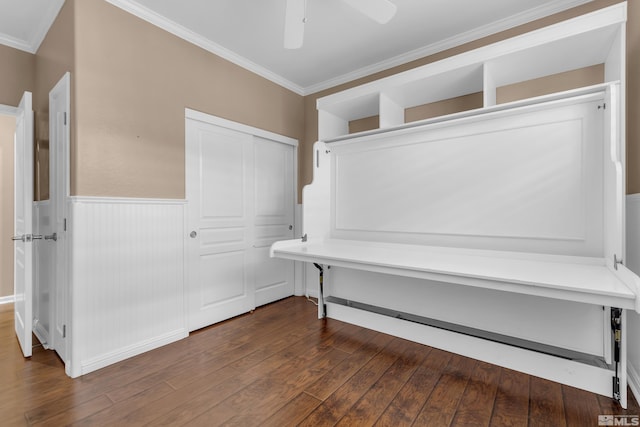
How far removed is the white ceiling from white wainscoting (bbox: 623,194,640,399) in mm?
1488

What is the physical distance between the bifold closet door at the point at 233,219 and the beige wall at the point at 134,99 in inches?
8.1

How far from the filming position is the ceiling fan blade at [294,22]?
174 cm

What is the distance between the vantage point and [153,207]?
2.30m

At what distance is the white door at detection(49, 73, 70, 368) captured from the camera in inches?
78.7

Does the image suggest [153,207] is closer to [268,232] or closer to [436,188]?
[268,232]

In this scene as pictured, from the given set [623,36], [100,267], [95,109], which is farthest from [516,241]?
[95,109]

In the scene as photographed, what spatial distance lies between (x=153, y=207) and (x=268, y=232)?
1.31 m

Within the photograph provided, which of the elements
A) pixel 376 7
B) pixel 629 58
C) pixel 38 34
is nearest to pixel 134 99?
pixel 38 34

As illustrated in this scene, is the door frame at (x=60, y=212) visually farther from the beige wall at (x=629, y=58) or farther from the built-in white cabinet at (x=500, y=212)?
the beige wall at (x=629, y=58)

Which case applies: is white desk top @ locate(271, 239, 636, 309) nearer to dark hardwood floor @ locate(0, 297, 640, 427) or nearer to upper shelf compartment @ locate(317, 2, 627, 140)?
dark hardwood floor @ locate(0, 297, 640, 427)

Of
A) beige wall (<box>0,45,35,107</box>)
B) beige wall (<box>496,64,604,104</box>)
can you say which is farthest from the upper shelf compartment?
beige wall (<box>0,45,35,107</box>)

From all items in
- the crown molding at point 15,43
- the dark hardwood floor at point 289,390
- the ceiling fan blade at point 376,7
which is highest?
the crown molding at point 15,43

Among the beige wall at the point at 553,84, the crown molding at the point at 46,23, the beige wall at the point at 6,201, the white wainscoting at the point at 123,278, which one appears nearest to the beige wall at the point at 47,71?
the crown molding at the point at 46,23

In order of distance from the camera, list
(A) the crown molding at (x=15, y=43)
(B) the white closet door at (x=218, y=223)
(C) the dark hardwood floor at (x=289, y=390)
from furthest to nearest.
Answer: (B) the white closet door at (x=218, y=223) → (A) the crown molding at (x=15, y=43) → (C) the dark hardwood floor at (x=289, y=390)
